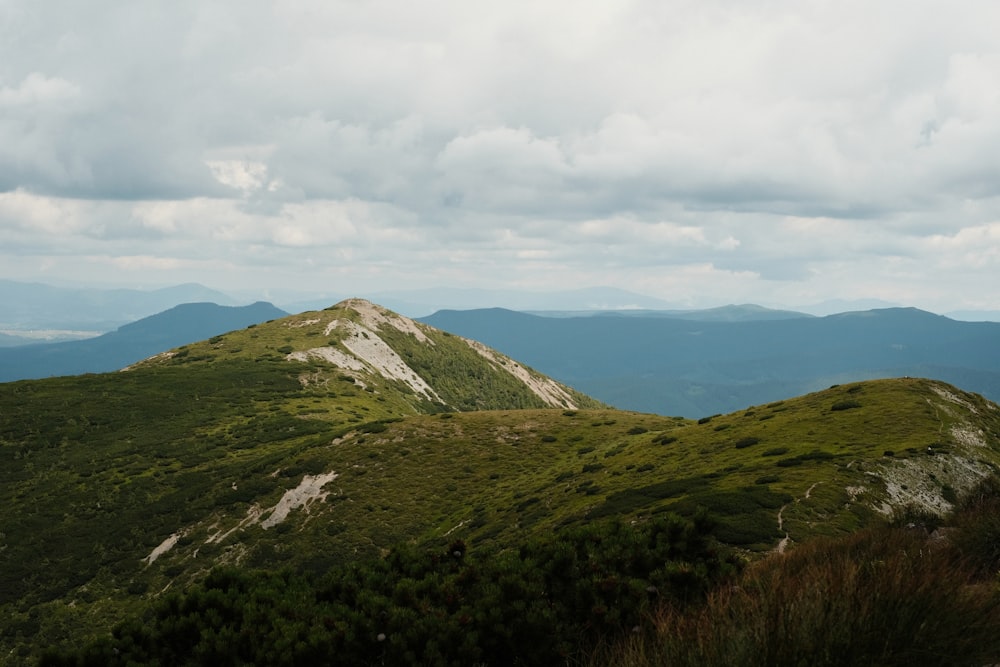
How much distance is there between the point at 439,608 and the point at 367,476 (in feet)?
177

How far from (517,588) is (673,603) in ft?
11.0

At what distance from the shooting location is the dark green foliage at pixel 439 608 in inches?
474

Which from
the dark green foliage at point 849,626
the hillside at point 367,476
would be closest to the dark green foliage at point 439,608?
the dark green foliage at point 849,626

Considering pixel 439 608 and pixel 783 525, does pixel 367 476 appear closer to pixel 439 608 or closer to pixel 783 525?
pixel 783 525

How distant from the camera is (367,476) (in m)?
64.6

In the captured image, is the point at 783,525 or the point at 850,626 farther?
the point at 783,525

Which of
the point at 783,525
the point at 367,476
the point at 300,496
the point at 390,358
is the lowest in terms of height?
the point at 300,496

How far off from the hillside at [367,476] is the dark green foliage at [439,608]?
10518 mm

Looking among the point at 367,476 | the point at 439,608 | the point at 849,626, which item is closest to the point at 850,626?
the point at 849,626

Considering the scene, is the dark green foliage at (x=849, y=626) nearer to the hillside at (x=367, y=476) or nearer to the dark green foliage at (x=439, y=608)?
the dark green foliage at (x=439, y=608)

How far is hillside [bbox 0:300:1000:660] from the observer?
113 ft

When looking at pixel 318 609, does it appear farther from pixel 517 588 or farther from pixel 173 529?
pixel 173 529

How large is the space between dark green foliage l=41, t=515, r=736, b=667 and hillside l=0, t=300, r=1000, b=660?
34.5ft

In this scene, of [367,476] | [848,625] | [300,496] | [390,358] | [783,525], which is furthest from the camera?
[390,358]
